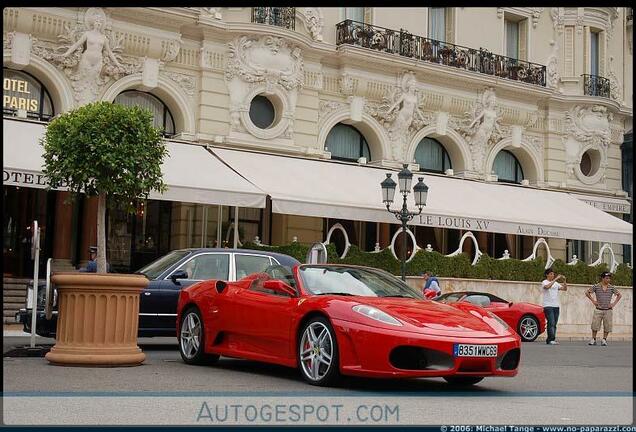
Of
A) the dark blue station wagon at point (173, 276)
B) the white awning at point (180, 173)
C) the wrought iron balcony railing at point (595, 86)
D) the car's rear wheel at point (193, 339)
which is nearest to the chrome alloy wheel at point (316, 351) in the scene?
the car's rear wheel at point (193, 339)

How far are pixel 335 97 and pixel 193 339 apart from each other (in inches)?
674

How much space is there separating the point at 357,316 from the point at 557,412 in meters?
2.05

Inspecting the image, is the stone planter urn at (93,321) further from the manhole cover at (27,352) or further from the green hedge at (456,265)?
the green hedge at (456,265)

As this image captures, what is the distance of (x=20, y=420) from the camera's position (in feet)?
20.1

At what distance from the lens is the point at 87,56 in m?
22.4

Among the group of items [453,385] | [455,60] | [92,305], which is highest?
[455,60]

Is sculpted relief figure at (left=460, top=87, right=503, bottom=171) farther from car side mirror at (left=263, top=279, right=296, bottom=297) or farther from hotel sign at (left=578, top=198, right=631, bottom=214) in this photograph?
car side mirror at (left=263, top=279, right=296, bottom=297)

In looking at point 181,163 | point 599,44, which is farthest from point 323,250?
point 599,44

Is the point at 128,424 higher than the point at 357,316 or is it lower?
lower

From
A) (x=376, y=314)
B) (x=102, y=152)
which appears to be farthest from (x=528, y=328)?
(x=376, y=314)

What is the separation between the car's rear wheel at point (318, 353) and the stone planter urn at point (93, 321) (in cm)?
267

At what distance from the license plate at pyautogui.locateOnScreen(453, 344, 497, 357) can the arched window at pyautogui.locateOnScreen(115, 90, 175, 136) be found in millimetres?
16860

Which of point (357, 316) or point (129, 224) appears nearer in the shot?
point (357, 316)

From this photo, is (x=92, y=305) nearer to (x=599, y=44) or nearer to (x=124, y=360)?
(x=124, y=360)
